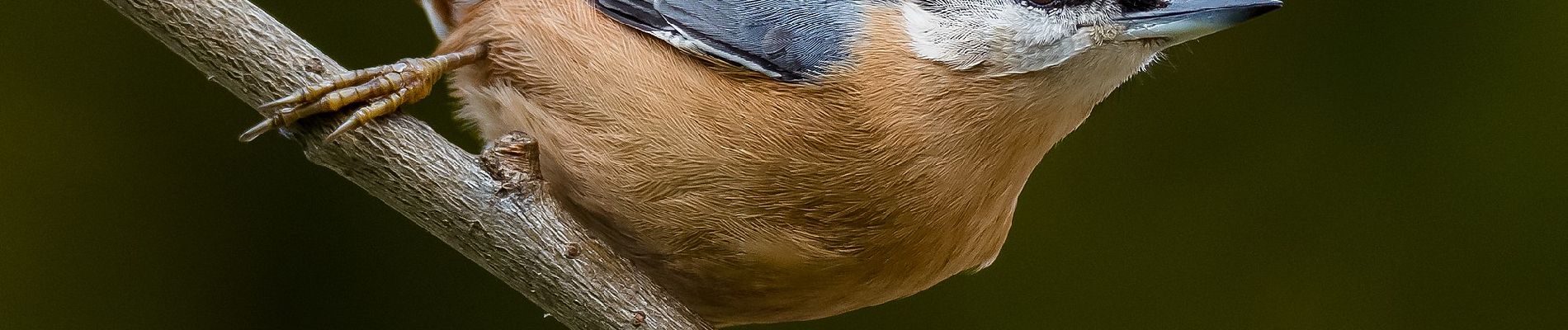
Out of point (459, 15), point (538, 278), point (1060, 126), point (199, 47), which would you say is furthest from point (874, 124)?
point (199, 47)

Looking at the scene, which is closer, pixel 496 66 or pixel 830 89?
pixel 830 89

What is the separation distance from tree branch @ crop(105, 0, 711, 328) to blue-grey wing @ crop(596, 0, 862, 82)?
8.3 inches

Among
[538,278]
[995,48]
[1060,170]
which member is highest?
[1060,170]

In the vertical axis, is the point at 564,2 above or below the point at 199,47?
above

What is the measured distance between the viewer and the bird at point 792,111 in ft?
Answer: 4.16

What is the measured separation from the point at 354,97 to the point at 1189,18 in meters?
0.80

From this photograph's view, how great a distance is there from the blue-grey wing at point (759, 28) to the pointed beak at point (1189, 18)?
0.94ft

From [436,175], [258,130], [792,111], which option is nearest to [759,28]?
[792,111]

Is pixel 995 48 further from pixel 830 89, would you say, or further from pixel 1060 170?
pixel 1060 170

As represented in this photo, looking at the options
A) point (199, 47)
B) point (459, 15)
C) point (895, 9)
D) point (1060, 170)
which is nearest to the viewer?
point (199, 47)

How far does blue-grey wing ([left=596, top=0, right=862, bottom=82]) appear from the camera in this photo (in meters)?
1.32

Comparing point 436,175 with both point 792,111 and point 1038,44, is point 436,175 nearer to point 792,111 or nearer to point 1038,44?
point 792,111

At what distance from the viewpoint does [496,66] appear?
4.62ft

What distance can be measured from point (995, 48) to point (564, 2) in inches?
18.7
